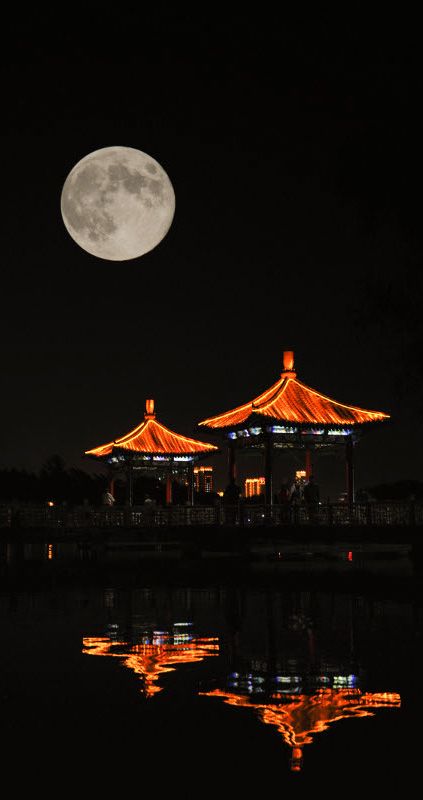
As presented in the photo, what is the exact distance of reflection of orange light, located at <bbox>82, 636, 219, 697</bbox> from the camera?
32.1ft

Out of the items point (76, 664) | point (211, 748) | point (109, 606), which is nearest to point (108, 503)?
point (109, 606)

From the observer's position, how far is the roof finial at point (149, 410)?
44125 mm

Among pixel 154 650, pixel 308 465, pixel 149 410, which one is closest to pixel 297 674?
pixel 154 650

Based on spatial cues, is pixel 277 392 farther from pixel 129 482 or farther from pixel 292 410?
pixel 129 482

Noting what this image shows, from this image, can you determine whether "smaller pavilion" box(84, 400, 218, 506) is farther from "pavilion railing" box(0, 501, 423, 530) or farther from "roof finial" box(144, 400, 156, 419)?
"pavilion railing" box(0, 501, 423, 530)

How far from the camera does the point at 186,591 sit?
804 inches

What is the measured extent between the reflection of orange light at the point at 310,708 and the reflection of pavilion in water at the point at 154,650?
3.78 ft

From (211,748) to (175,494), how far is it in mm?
82212

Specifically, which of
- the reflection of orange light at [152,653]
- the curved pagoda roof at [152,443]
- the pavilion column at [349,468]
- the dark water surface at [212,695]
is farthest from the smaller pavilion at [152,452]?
the reflection of orange light at [152,653]

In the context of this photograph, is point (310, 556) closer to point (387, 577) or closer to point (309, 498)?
point (309, 498)

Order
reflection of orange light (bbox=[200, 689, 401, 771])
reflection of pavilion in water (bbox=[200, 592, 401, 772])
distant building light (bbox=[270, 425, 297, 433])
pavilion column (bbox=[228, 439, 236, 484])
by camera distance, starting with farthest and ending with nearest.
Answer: pavilion column (bbox=[228, 439, 236, 484]), distant building light (bbox=[270, 425, 297, 433]), reflection of pavilion in water (bbox=[200, 592, 401, 772]), reflection of orange light (bbox=[200, 689, 401, 771])

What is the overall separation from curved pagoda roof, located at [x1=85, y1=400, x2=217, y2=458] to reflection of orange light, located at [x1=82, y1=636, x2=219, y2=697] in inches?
1127

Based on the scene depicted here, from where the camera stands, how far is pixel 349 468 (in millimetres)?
34500

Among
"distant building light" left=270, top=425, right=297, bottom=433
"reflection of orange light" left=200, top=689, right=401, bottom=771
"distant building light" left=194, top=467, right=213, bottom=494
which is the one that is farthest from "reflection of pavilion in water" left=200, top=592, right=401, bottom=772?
"distant building light" left=194, top=467, right=213, bottom=494
